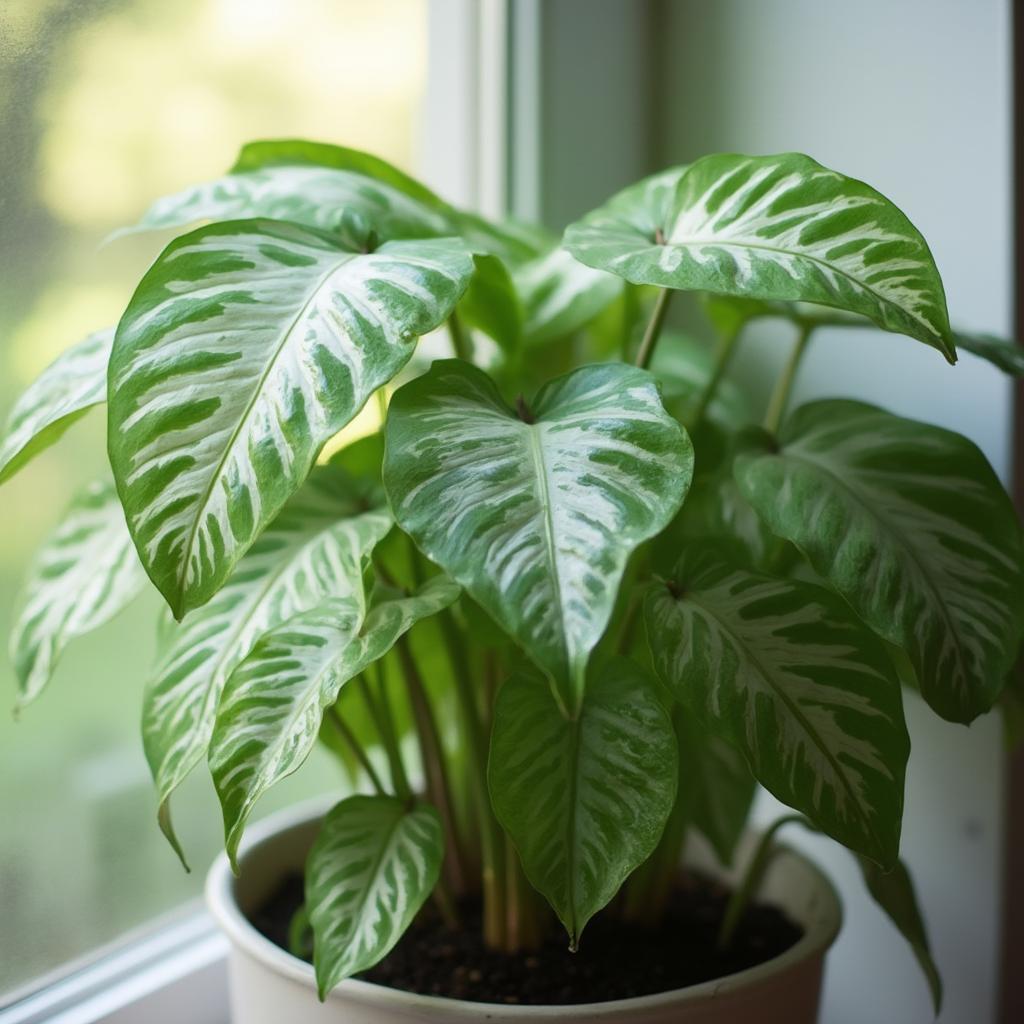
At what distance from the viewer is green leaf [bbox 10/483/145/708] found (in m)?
0.64

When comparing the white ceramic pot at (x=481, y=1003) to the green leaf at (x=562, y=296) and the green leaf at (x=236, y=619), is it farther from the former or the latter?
the green leaf at (x=562, y=296)

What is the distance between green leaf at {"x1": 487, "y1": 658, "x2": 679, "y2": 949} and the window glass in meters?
0.47

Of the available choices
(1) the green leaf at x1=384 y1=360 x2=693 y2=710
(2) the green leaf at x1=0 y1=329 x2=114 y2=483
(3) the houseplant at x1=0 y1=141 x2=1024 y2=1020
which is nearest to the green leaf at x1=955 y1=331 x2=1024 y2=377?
(3) the houseplant at x1=0 y1=141 x2=1024 y2=1020

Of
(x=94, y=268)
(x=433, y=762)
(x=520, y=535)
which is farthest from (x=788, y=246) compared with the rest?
(x=94, y=268)

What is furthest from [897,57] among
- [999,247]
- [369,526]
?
[369,526]

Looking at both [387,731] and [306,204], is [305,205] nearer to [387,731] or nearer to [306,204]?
[306,204]

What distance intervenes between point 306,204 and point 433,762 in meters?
0.42

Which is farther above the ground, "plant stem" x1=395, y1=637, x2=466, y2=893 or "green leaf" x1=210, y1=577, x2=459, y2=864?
"green leaf" x1=210, y1=577, x2=459, y2=864

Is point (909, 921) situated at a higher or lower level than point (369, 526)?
lower

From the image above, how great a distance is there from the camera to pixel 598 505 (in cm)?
46

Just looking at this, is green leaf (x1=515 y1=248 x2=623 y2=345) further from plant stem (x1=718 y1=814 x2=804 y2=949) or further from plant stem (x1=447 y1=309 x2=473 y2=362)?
plant stem (x1=718 y1=814 x2=804 y2=949)

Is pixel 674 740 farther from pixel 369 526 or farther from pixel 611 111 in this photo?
pixel 611 111

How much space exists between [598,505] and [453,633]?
29 cm

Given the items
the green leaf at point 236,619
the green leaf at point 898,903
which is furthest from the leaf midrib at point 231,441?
the green leaf at point 898,903
